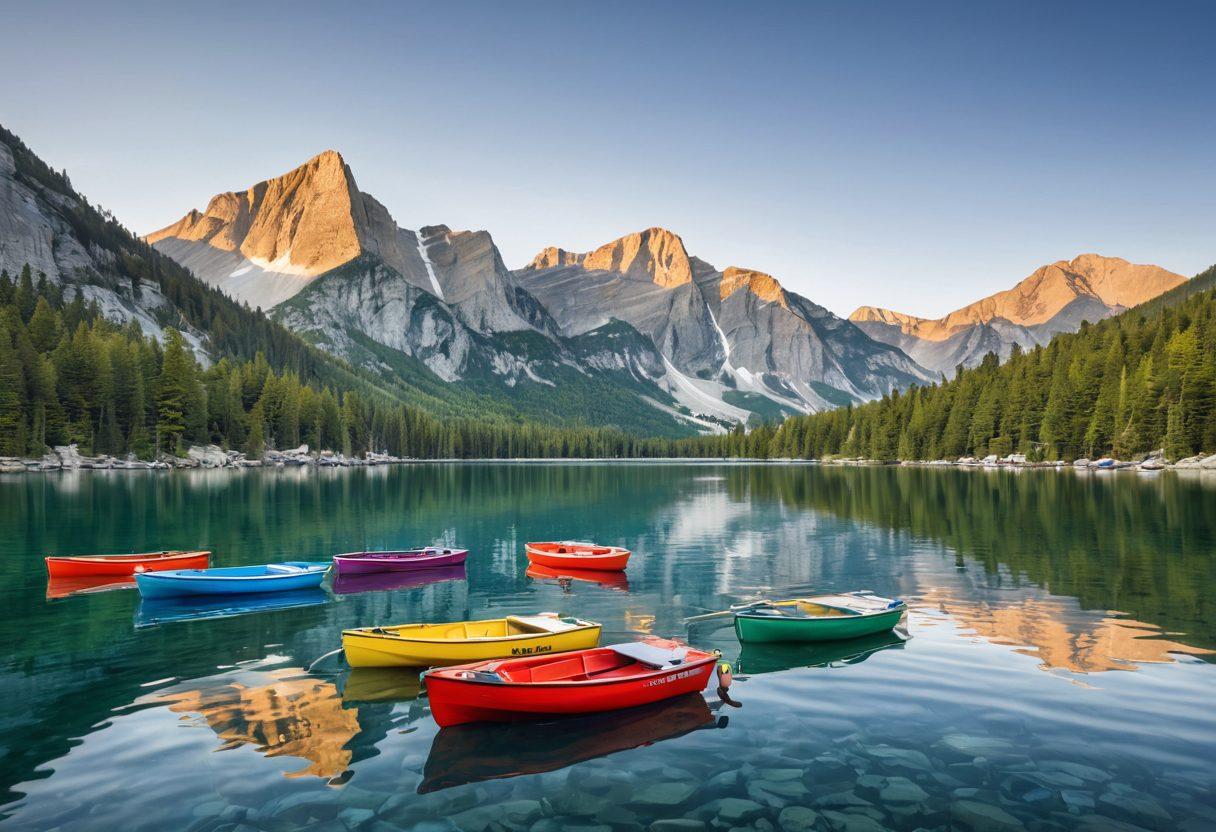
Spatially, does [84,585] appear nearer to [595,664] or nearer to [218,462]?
[595,664]

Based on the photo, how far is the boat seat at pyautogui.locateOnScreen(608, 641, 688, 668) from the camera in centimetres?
2256

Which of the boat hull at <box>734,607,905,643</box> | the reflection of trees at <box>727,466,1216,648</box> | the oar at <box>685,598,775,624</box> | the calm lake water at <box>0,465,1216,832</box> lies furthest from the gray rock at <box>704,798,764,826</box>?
the reflection of trees at <box>727,466,1216,648</box>

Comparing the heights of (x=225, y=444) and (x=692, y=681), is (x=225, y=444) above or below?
above

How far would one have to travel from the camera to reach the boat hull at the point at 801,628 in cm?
2833

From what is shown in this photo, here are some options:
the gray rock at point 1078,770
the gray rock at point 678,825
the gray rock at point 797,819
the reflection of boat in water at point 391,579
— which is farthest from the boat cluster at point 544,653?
the gray rock at point 1078,770

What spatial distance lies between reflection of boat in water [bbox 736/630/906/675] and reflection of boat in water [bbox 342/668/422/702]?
1179 cm

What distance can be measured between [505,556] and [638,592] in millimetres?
17377

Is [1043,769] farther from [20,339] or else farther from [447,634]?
[20,339]

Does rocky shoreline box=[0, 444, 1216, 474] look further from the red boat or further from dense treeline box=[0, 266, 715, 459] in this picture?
the red boat

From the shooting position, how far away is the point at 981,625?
1240 inches

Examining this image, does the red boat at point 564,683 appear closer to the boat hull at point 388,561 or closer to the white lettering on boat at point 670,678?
the white lettering on boat at point 670,678

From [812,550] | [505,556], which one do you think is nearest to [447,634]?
[505,556]

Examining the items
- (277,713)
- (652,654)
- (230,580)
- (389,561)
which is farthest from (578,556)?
(277,713)

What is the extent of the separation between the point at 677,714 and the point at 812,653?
8.60 meters
